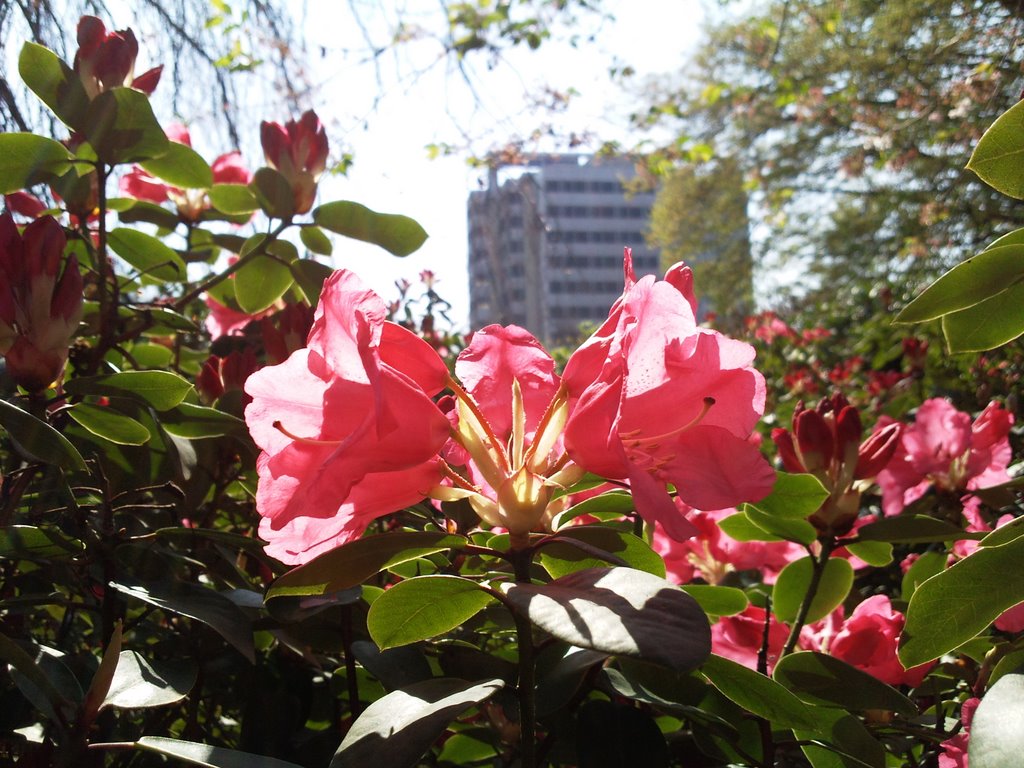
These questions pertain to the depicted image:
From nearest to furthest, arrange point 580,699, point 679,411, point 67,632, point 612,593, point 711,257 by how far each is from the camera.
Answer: point 612,593 < point 679,411 < point 580,699 < point 67,632 < point 711,257

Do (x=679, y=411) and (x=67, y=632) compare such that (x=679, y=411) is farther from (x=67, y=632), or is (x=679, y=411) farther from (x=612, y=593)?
(x=67, y=632)

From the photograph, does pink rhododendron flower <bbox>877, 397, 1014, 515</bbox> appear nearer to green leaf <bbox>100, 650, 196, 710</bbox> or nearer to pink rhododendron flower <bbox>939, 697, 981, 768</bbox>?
pink rhododendron flower <bbox>939, 697, 981, 768</bbox>

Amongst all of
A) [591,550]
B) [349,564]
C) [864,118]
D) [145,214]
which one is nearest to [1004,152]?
[591,550]

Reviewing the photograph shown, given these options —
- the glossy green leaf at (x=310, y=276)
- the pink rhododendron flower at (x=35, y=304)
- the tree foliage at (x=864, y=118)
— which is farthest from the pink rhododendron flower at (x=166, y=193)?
the tree foliage at (x=864, y=118)

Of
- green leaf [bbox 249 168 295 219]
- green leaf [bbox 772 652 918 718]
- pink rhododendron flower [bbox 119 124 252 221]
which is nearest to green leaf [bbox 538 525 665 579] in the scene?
green leaf [bbox 772 652 918 718]

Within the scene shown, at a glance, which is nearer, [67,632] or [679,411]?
[679,411]

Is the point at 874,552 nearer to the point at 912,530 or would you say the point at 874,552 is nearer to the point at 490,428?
the point at 912,530

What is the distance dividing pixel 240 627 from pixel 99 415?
0.82 ft

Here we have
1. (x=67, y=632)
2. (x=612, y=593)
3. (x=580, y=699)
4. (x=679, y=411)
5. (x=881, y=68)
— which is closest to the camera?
(x=612, y=593)

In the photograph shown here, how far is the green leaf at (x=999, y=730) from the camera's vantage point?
0.42 m

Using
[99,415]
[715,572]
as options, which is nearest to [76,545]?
[99,415]

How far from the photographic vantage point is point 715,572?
43.2 inches

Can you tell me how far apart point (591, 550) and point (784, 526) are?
32 cm

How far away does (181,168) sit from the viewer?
1007mm
